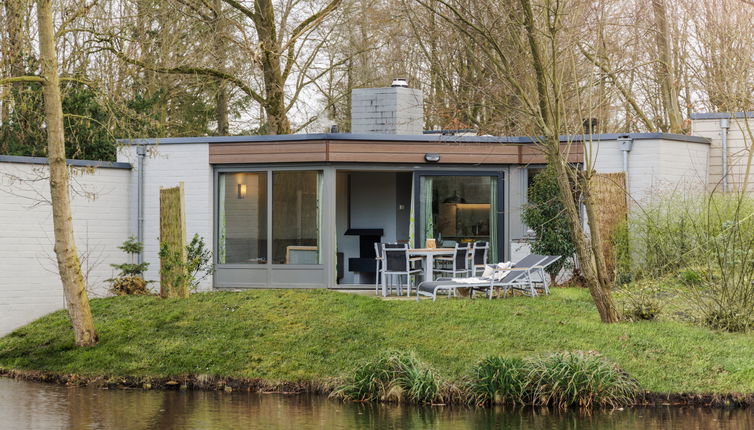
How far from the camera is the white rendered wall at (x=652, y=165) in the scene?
15953mm

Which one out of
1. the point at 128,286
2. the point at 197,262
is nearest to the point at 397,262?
the point at 197,262

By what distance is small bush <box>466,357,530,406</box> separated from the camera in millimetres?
9445

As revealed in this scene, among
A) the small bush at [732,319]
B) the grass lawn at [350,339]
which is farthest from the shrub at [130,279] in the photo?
the small bush at [732,319]

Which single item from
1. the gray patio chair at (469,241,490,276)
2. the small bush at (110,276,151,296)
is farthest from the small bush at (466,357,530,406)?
the small bush at (110,276,151,296)

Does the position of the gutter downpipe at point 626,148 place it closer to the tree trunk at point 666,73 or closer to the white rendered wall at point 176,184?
the tree trunk at point 666,73

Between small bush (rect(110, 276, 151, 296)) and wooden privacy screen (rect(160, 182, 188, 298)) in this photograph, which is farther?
small bush (rect(110, 276, 151, 296))

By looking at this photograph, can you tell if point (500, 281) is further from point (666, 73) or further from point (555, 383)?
point (666, 73)

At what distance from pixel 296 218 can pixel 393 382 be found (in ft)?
22.4

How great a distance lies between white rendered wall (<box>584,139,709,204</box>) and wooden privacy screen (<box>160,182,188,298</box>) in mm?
6638

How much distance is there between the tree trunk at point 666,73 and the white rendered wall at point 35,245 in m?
12.3

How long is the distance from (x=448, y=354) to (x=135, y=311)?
17.3ft

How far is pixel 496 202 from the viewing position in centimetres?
1650

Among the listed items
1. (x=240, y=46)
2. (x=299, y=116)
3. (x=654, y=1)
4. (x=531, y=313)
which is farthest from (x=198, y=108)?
(x=531, y=313)

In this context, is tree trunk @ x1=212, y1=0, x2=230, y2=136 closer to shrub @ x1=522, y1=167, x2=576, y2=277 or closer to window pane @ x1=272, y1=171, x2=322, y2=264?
window pane @ x1=272, y1=171, x2=322, y2=264
